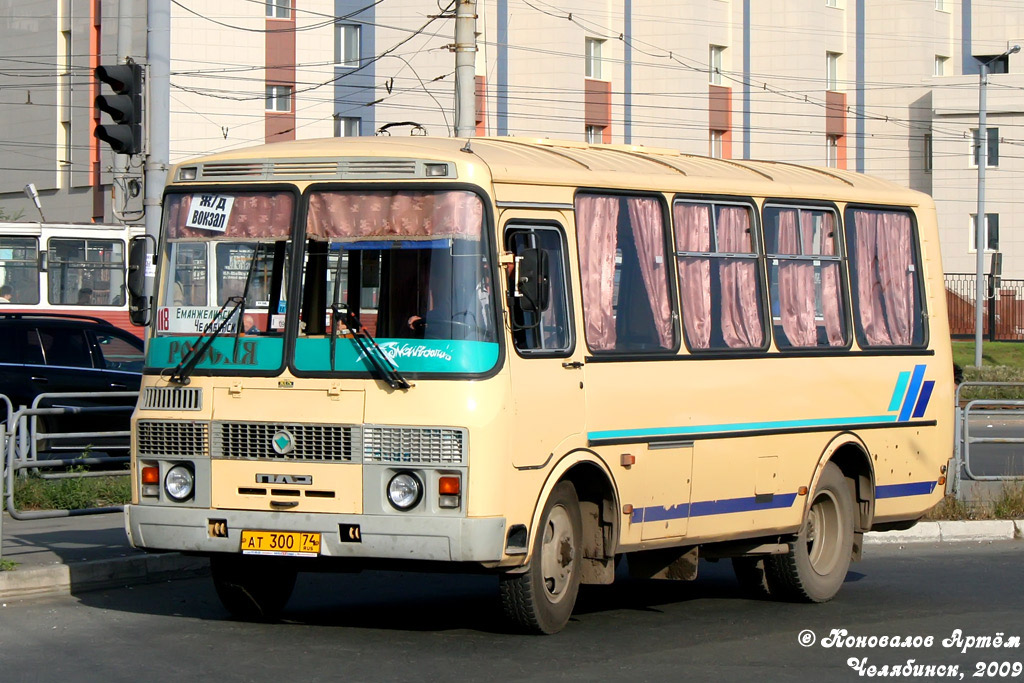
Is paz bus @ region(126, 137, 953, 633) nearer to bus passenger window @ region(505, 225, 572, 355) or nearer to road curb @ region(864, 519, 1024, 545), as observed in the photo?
bus passenger window @ region(505, 225, 572, 355)

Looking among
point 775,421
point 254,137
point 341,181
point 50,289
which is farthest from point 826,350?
point 254,137

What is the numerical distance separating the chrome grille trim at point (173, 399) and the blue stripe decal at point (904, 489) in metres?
5.36

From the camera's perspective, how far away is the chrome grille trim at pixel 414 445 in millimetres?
8544

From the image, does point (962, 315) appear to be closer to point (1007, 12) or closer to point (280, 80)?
point (1007, 12)

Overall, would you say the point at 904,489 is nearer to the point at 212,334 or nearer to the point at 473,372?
the point at 473,372

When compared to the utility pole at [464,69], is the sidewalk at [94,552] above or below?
below

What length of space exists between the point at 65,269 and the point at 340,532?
24.4 metres

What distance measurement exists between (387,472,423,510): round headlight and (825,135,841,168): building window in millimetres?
51166

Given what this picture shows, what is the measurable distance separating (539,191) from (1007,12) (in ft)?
190

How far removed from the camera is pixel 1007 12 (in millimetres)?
62406

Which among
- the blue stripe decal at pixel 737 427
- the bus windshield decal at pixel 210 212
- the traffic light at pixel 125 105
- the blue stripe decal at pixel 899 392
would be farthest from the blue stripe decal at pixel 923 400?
the traffic light at pixel 125 105

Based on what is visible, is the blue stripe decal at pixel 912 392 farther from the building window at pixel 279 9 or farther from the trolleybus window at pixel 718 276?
the building window at pixel 279 9

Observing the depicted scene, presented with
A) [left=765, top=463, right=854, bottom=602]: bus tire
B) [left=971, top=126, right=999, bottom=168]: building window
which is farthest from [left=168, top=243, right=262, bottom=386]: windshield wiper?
[left=971, top=126, right=999, bottom=168]: building window

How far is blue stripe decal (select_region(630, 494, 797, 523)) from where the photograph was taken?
9.86 metres
